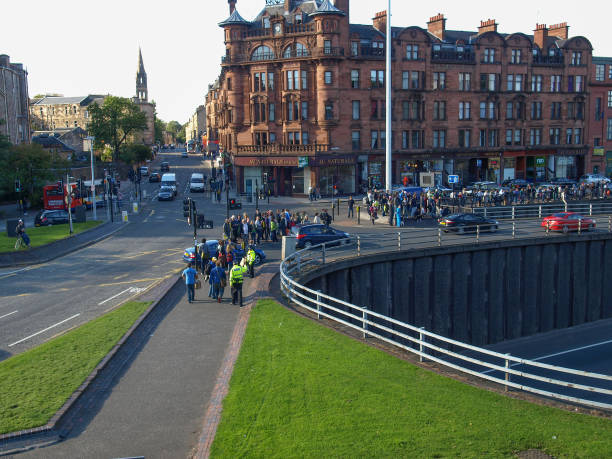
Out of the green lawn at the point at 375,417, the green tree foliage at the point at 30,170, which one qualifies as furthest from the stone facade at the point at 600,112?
the green lawn at the point at 375,417

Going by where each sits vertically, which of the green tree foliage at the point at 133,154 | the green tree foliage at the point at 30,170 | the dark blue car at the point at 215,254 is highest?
the green tree foliage at the point at 133,154

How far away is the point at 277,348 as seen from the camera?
47.3ft

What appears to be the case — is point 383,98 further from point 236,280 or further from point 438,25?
point 236,280

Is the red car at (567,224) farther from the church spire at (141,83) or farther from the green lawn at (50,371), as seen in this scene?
the church spire at (141,83)

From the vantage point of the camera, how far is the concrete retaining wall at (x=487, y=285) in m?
26.6

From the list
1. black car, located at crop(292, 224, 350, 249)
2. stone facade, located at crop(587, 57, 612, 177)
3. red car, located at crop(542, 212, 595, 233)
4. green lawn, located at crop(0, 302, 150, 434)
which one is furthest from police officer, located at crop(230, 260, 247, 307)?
stone facade, located at crop(587, 57, 612, 177)

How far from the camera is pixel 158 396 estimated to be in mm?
12172

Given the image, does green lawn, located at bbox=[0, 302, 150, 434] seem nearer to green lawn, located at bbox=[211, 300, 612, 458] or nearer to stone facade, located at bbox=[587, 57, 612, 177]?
green lawn, located at bbox=[211, 300, 612, 458]

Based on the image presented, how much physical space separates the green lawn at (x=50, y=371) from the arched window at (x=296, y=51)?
49.2 m

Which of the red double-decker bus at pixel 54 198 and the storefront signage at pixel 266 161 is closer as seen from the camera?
the red double-decker bus at pixel 54 198

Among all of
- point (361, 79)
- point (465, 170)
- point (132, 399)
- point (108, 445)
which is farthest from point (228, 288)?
point (465, 170)

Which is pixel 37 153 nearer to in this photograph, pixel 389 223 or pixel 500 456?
pixel 389 223

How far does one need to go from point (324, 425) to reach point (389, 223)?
102 ft

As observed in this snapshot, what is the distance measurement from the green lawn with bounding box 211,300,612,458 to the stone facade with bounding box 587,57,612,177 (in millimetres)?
72475
